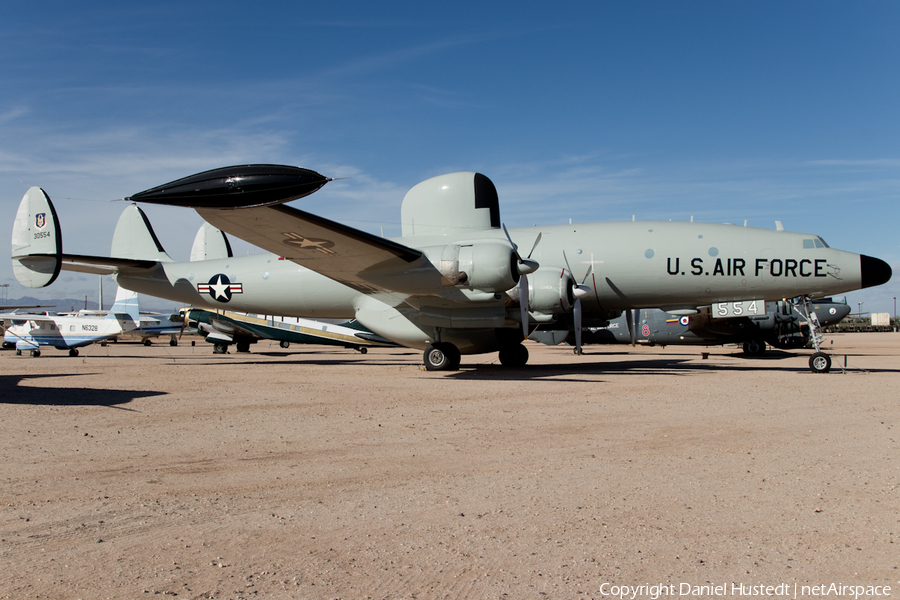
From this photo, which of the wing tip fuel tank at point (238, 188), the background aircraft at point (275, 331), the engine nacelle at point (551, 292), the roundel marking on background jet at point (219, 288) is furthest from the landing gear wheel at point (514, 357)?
the wing tip fuel tank at point (238, 188)

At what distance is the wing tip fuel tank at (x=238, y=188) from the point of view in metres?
10.5

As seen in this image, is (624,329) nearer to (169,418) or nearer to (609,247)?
(609,247)

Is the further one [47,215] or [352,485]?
[47,215]

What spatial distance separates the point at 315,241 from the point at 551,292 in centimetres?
623

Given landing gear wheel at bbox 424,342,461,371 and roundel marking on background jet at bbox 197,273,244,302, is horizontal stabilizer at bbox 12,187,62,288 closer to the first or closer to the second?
roundel marking on background jet at bbox 197,273,244,302

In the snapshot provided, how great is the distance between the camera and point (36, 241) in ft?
59.6

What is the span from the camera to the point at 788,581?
3.16 m

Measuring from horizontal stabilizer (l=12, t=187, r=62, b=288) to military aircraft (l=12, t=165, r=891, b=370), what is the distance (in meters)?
0.04

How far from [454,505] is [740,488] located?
94.4 inches

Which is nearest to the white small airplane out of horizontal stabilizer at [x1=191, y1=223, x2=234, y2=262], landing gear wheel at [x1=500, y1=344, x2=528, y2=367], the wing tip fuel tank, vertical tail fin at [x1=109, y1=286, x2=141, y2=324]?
vertical tail fin at [x1=109, y1=286, x2=141, y2=324]

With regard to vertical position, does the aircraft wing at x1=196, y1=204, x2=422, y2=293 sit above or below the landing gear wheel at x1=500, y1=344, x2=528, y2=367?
above

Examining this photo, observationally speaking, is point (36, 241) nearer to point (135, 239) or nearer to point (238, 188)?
point (135, 239)

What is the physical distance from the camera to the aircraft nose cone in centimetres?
1559

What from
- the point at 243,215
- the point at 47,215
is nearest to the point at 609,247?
the point at 243,215
